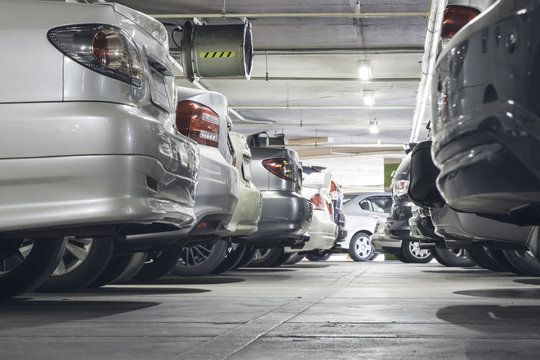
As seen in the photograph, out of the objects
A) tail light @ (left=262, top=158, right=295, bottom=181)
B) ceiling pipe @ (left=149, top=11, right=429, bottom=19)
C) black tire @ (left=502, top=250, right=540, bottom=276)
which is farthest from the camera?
ceiling pipe @ (left=149, top=11, right=429, bottom=19)

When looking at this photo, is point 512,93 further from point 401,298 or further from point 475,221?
point 401,298

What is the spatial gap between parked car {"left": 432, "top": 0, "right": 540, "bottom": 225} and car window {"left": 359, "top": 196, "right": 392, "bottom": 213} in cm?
1917

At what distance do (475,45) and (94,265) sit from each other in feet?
12.3

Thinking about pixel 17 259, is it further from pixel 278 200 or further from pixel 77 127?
pixel 278 200

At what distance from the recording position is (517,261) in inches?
356

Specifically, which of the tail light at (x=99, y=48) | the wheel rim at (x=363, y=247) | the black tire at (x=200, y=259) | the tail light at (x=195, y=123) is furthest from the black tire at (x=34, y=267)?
the wheel rim at (x=363, y=247)

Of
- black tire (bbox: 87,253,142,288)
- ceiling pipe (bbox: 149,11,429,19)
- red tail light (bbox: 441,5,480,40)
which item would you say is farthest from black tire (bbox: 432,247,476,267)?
red tail light (bbox: 441,5,480,40)

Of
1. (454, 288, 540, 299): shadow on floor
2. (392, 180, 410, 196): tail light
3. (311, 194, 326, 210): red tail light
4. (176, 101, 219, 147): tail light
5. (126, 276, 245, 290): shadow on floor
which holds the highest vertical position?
(176, 101, 219, 147): tail light

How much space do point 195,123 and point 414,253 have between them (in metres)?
12.2

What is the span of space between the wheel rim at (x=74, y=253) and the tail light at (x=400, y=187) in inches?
249

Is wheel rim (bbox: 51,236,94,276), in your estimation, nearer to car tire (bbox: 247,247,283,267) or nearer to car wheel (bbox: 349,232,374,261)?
car tire (bbox: 247,247,283,267)

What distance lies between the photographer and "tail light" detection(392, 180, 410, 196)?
12133 mm

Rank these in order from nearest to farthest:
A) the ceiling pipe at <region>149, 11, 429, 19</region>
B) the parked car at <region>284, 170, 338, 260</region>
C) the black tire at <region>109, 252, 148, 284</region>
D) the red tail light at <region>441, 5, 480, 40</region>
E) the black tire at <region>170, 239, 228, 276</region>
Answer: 1. the red tail light at <region>441, 5, 480, 40</region>
2. the black tire at <region>109, 252, 148, 284</region>
3. the black tire at <region>170, 239, 228, 276</region>
4. the parked car at <region>284, 170, 338, 260</region>
5. the ceiling pipe at <region>149, 11, 429, 19</region>

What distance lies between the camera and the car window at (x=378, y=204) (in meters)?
22.7
